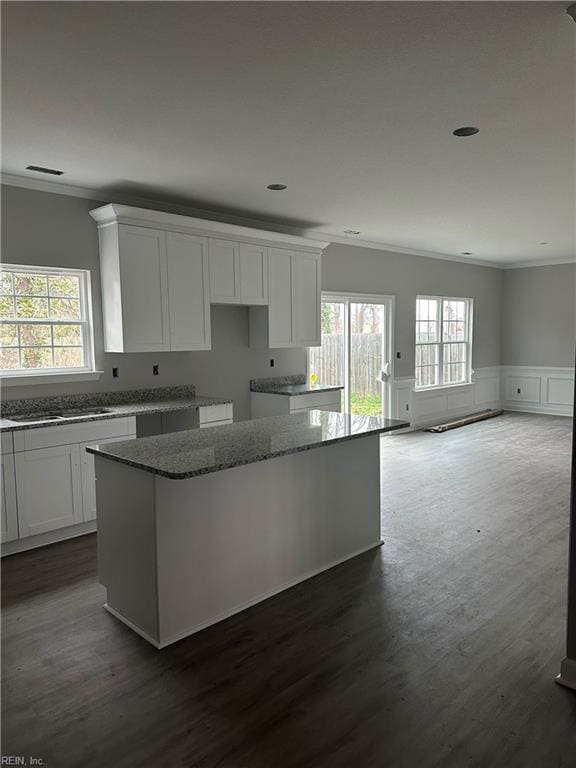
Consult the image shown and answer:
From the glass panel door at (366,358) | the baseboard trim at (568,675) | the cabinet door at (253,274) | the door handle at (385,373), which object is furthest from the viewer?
the door handle at (385,373)

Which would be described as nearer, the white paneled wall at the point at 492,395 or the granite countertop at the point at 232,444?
the granite countertop at the point at 232,444

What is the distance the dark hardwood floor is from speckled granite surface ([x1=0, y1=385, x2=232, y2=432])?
924 millimetres

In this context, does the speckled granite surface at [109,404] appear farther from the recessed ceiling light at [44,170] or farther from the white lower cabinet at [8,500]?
the recessed ceiling light at [44,170]

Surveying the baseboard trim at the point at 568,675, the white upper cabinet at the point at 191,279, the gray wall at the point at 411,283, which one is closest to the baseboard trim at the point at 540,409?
the gray wall at the point at 411,283

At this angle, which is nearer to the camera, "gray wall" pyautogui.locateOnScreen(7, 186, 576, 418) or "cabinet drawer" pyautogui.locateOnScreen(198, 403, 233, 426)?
"gray wall" pyautogui.locateOnScreen(7, 186, 576, 418)

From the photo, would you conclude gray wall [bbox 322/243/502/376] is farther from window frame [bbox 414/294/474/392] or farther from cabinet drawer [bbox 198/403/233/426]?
cabinet drawer [bbox 198/403/233/426]

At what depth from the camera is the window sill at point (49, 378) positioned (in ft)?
13.8

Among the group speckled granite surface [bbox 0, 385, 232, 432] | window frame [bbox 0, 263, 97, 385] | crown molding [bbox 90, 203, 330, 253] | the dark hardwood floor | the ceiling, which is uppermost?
the ceiling

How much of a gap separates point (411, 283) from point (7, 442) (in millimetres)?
6186

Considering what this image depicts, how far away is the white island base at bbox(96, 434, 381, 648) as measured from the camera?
2.64 metres

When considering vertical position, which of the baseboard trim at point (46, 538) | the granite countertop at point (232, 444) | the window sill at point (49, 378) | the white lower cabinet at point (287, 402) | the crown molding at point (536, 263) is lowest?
the baseboard trim at point (46, 538)

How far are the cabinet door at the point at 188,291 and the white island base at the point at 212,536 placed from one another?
2134mm

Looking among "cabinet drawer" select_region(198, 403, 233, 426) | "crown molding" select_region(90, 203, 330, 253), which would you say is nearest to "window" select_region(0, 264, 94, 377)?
"crown molding" select_region(90, 203, 330, 253)

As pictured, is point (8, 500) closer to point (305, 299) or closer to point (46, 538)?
point (46, 538)
